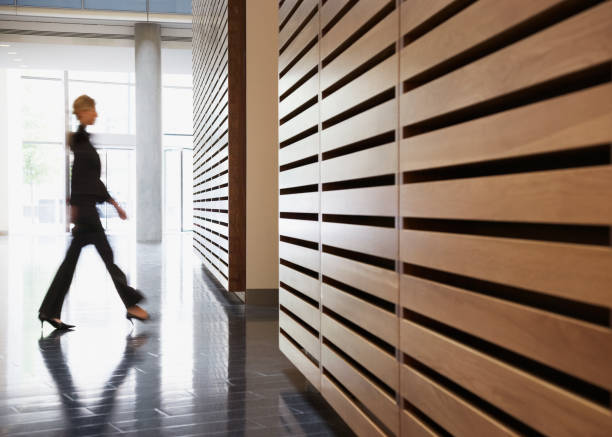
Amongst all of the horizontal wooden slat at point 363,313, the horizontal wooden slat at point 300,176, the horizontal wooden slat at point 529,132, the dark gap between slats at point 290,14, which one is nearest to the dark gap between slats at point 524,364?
the horizontal wooden slat at point 363,313

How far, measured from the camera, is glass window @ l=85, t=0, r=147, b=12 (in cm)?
1360

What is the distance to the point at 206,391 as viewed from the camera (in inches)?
121

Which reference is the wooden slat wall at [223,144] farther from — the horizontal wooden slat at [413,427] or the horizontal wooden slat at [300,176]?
the horizontal wooden slat at [413,427]

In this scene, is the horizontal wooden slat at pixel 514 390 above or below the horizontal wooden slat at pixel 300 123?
below

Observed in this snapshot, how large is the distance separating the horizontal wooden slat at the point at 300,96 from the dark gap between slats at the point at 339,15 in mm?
219

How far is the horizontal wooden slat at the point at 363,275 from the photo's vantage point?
190cm

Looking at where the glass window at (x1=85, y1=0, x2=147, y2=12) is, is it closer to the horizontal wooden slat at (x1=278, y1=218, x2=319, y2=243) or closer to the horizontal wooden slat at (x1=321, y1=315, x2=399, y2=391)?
the horizontal wooden slat at (x1=278, y1=218, x2=319, y2=243)

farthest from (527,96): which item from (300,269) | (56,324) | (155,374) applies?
(56,324)

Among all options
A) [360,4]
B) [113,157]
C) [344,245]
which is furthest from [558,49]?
[113,157]

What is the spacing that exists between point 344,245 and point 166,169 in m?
19.5

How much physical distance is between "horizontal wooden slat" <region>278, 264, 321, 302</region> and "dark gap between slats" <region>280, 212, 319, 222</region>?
0.91 feet

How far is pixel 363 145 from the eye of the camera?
7.74ft

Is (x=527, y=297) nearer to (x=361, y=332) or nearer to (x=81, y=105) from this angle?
(x=361, y=332)

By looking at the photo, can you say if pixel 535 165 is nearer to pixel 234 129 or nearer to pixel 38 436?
pixel 38 436
